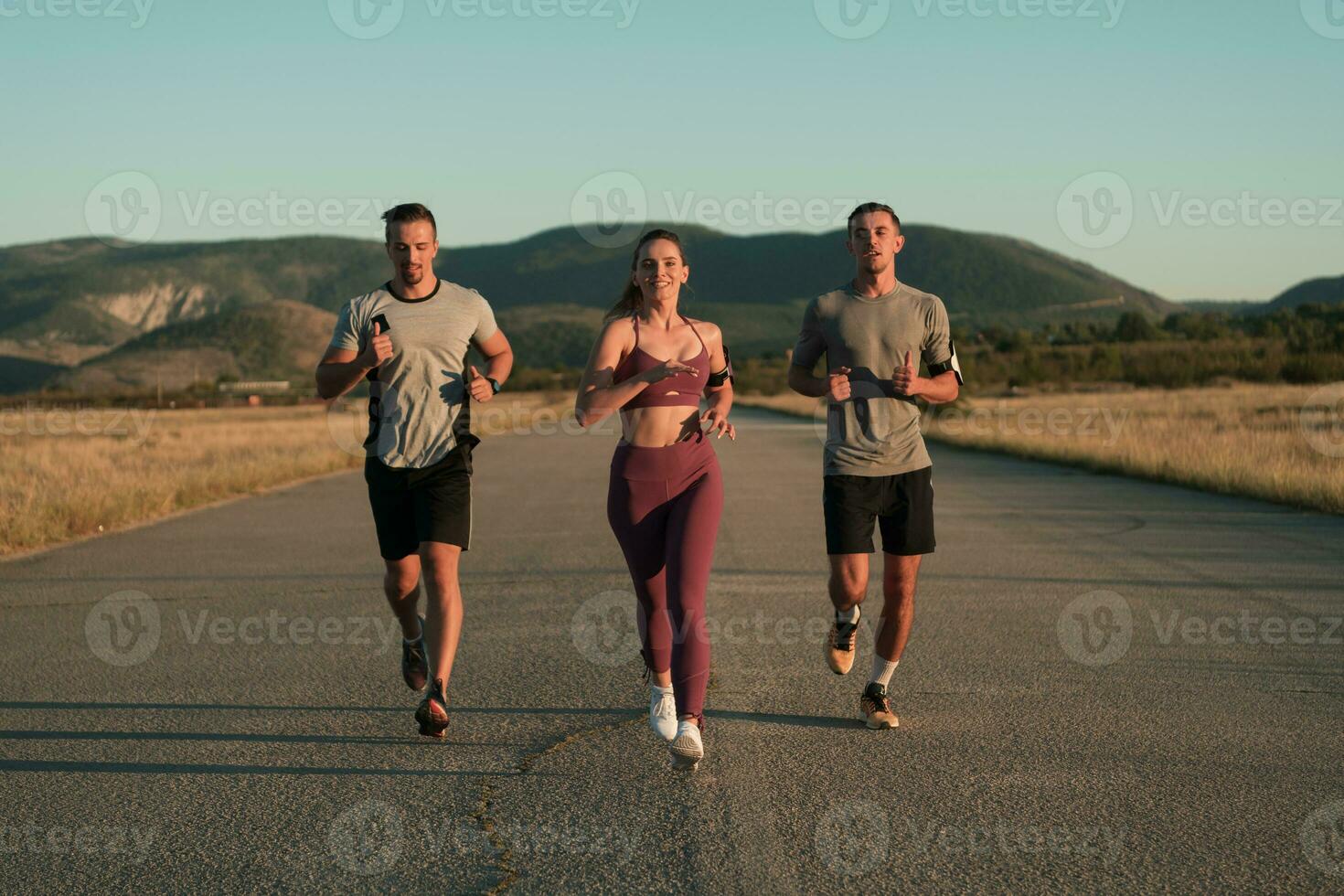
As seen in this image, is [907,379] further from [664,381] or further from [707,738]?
[707,738]

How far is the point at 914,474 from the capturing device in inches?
247

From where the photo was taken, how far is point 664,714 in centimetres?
555

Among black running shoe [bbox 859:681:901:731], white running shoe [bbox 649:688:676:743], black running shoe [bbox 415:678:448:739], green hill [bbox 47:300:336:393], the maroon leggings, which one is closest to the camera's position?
white running shoe [bbox 649:688:676:743]

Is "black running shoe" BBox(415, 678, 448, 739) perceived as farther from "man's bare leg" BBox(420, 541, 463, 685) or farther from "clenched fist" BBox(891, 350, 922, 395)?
"clenched fist" BBox(891, 350, 922, 395)

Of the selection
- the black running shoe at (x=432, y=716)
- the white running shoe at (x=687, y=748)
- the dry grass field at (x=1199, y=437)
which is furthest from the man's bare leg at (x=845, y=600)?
the dry grass field at (x=1199, y=437)

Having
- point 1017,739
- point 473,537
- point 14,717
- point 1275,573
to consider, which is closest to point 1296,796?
point 1017,739

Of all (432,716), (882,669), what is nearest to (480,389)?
(432,716)

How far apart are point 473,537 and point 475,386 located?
7.79m

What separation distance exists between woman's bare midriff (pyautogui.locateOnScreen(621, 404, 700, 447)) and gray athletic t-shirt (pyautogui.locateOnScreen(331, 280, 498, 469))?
2.82 feet

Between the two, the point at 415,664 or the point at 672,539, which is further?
the point at 415,664

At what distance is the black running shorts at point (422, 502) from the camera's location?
6.14 meters

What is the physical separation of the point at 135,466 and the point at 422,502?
2085cm

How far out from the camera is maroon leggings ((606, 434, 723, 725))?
5609 mm

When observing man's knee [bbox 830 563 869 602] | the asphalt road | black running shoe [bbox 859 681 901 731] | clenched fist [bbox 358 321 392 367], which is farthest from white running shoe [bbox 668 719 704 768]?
clenched fist [bbox 358 321 392 367]
